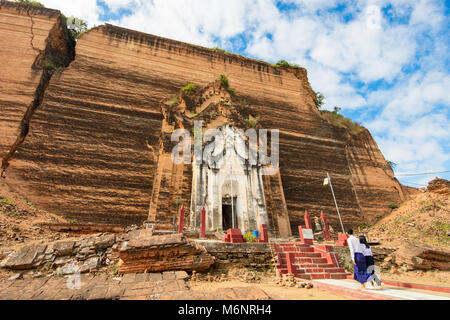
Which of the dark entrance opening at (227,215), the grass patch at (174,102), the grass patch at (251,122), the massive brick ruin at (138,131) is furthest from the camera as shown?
the grass patch at (174,102)

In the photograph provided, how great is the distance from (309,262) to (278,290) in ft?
8.75

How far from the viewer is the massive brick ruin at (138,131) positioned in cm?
1090

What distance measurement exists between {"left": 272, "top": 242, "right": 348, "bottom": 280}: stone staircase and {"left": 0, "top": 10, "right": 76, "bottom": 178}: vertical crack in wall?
12.2m

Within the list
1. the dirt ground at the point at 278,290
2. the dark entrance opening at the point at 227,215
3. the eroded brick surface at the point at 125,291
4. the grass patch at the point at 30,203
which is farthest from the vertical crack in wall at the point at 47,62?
the dirt ground at the point at 278,290

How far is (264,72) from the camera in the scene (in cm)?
2097

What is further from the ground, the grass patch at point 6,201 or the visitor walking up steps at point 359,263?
the grass patch at point 6,201

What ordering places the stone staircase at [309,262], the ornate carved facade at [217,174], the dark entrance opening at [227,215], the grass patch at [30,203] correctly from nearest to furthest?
the stone staircase at [309,262]
the grass patch at [30,203]
the ornate carved facade at [217,174]
the dark entrance opening at [227,215]

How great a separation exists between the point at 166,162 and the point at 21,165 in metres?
6.52

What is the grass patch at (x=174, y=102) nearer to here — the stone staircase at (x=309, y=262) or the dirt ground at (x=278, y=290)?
the stone staircase at (x=309, y=262)

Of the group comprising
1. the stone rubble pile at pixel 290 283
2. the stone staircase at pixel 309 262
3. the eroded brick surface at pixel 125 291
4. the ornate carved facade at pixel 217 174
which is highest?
the ornate carved facade at pixel 217 174

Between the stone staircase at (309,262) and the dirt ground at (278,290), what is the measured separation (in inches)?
27.9

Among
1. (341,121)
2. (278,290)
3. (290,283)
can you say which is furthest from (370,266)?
(341,121)

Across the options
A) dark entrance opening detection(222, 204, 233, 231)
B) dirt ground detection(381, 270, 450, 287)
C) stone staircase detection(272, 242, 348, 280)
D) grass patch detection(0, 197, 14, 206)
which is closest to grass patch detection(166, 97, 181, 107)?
dark entrance opening detection(222, 204, 233, 231)
